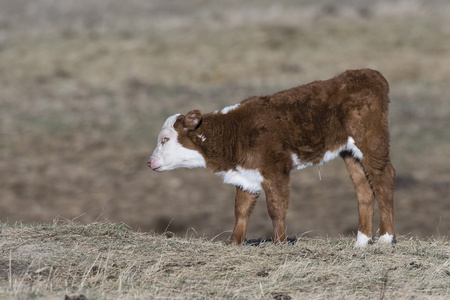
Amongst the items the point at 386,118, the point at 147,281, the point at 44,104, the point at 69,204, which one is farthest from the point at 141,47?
the point at 147,281

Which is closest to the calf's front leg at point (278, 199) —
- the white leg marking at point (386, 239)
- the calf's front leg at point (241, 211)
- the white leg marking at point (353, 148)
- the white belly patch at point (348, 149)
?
the calf's front leg at point (241, 211)

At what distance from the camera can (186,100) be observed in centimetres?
2545

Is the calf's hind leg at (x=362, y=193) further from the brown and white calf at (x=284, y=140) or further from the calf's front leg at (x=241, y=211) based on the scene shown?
the calf's front leg at (x=241, y=211)

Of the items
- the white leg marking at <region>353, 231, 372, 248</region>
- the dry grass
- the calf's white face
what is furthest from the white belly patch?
the calf's white face

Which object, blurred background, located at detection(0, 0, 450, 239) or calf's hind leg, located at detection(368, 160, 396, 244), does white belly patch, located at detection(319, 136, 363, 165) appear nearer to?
calf's hind leg, located at detection(368, 160, 396, 244)

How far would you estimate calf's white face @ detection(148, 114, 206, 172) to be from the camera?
32.6 ft

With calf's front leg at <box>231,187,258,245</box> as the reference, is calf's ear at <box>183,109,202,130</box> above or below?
above

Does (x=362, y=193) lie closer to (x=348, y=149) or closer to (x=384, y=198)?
(x=384, y=198)

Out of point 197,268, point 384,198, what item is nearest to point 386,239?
point 384,198

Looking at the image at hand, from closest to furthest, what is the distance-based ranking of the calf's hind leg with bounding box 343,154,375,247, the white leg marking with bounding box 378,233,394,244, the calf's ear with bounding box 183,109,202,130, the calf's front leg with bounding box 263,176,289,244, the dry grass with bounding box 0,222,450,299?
the dry grass with bounding box 0,222,450,299, the calf's front leg with bounding box 263,176,289,244, the calf's ear with bounding box 183,109,202,130, the white leg marking with bounding box 378,233,394,244, the calf's hind leg with bounding box 343,154,375,247

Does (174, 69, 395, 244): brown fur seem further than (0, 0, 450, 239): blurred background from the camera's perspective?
No

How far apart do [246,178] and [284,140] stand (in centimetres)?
70

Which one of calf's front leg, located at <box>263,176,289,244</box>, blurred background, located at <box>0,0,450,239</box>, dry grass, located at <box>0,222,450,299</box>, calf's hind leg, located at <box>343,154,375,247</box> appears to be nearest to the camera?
dry grass, located at <box>0,222,450,299</box>

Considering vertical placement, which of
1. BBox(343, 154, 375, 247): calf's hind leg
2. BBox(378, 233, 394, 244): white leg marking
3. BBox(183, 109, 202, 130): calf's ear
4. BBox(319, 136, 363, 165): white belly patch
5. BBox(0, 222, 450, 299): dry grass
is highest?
BBox(183, 109, 202, 130): calf's ear
